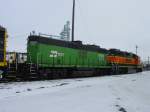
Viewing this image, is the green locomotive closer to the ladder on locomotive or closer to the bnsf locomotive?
the bnsf locomotive

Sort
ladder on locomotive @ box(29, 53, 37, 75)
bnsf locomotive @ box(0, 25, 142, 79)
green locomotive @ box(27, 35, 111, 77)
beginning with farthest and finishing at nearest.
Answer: green locomotive @ box(27, 35, 111, 77)
ladder on locomotive @ box(29, 53, 37, 75)
bnsf locomotive @ box(0, 25, 142, 79)

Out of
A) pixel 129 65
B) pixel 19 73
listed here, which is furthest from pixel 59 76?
pixel 129 65

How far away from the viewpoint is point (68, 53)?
1101 inches

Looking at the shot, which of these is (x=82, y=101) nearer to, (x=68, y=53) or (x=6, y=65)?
(x=6, y=65)

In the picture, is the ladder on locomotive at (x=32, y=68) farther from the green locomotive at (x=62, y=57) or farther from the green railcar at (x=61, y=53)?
the green railcar at (x=61, y=53)

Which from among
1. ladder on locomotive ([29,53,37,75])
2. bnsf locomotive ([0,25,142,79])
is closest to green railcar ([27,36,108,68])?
bnsf locomotive ([0,25,142,79])

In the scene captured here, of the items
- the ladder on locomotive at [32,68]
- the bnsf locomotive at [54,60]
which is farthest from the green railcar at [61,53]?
the ladder on locomotive at [32,68]

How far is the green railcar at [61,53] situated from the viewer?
961 inches

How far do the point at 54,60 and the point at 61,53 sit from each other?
4.15ft

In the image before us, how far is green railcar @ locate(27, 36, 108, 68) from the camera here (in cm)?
2441

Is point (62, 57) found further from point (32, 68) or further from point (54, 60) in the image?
point (32, 68)

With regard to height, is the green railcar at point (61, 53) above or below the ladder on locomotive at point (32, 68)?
above

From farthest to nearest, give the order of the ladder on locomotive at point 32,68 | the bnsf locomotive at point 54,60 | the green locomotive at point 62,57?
1. the green locomotive at point 62,57
2. the ladder on locomotive at point 32,68
3. the bnsf locomotive at point 54,60

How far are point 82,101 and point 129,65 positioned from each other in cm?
3241
